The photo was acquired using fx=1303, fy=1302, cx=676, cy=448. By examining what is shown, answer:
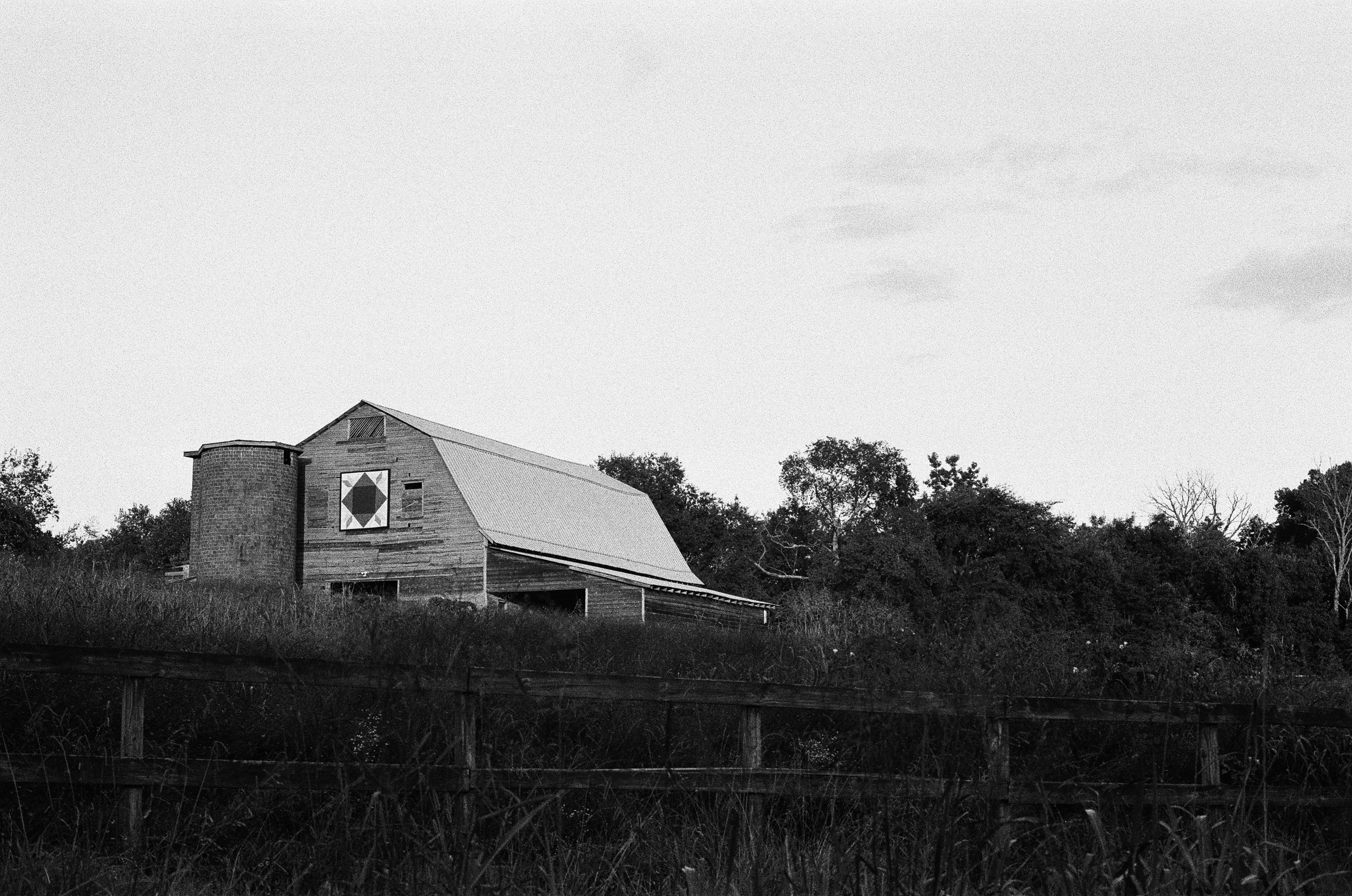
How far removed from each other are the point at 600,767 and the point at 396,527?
96.6 feet

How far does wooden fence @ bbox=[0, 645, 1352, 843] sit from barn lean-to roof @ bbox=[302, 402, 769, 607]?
26.2 meters

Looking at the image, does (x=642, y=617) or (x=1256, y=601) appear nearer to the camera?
(x=642, y=617)

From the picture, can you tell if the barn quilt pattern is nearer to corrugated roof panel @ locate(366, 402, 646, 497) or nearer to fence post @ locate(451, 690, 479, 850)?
corrugated roof panel @ locate(366, 402, 646, 497)

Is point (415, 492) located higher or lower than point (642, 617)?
higher

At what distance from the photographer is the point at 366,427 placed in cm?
3778

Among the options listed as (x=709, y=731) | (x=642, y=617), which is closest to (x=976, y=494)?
(x=642, y=617)

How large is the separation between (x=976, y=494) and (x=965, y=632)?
20403mm

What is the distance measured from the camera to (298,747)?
3064 mm

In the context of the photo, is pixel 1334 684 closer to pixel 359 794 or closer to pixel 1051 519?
pixel 359 794

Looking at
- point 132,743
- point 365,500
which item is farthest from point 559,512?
point 132,743

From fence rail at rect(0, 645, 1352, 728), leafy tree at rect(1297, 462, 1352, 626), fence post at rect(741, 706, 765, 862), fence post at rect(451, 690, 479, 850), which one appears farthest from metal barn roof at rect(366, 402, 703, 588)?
fence post at rect(451, 690, 479, 850)

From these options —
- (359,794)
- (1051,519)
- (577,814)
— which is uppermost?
(1051,519)

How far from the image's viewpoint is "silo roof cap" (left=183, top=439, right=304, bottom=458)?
37656 mm

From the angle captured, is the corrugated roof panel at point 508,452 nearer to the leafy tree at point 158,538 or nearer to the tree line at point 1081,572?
the tree line at point 1081,572
